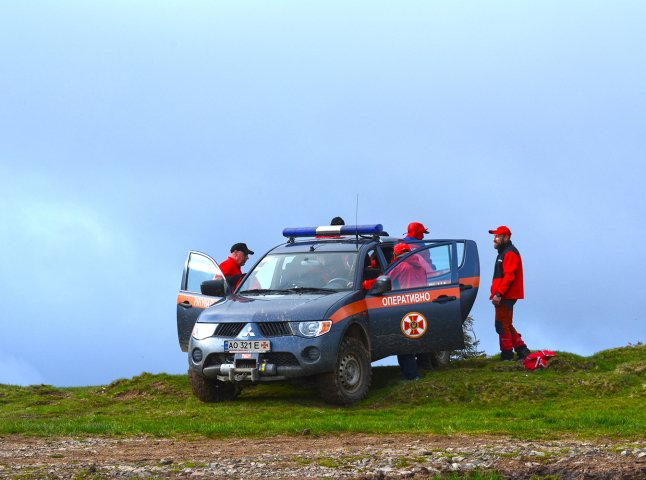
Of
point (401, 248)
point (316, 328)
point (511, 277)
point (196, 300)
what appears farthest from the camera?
point (511, 277)

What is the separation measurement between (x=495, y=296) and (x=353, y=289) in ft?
11.7

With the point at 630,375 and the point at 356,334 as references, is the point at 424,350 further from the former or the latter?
the point at 630,375

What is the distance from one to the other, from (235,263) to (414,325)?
362cm

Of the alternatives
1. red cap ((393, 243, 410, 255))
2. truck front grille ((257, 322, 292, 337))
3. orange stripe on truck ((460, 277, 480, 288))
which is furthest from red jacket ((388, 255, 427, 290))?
truck front grille ((257, 322, 292, 337))

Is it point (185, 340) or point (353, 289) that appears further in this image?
point (185, 340)

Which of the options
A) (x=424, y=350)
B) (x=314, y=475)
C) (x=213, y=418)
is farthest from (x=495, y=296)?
(x=314, y=475)

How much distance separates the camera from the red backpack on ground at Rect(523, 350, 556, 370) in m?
17.6

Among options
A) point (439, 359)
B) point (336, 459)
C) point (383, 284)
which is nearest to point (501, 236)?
point (439, 359)

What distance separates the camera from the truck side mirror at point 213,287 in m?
16.1

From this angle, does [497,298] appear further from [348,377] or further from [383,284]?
[348,377]

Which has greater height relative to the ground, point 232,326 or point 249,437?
point 232,326

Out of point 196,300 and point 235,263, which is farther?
point 235,263

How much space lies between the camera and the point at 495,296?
18.1 m

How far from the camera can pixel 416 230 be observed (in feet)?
60.9
